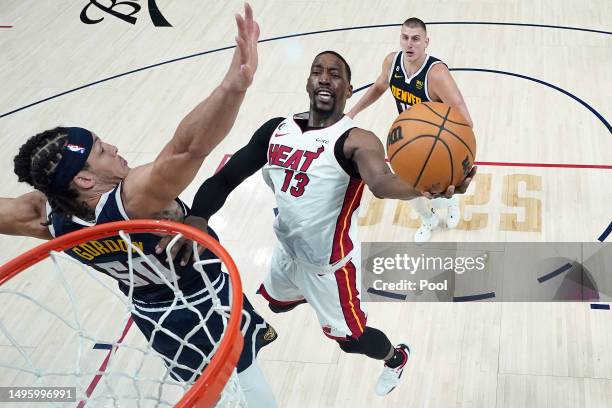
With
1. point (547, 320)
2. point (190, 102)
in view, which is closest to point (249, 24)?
point (547, 320)

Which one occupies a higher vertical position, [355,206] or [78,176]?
[78,176]

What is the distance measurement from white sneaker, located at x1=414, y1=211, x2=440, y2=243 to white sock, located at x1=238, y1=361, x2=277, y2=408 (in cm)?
216

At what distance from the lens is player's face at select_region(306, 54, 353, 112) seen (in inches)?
155

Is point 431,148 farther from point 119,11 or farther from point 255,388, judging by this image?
point 119,11

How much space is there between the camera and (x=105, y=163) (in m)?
2.91

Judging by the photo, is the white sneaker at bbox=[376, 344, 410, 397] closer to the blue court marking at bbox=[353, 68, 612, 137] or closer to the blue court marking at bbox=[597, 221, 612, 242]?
the blue court marking at bbox=[597, 221, 612, 242]

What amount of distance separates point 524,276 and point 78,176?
3335mm

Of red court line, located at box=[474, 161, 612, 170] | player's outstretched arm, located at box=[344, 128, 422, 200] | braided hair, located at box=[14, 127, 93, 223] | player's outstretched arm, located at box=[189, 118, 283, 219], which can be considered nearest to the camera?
braided hair, located at box=[14, 127, 93, 223]

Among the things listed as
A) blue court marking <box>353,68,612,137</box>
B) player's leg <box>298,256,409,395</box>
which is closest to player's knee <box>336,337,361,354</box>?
player's leg <box>298,256,409,395</box>

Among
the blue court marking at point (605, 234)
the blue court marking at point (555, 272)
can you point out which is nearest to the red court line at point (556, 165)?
the blue court marking at point (605, 234)

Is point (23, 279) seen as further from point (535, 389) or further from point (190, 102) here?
point (535, 389)

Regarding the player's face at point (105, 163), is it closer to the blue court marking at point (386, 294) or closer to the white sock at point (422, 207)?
the blue court marking at point (386, 294)

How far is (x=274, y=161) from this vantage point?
389 centimetres

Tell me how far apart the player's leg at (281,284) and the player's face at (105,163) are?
4.43ft
